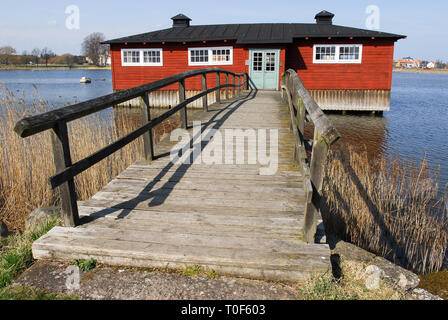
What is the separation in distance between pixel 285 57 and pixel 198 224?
1750 cm

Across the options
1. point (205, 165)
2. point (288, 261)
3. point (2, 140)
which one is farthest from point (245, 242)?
point (2, 140)

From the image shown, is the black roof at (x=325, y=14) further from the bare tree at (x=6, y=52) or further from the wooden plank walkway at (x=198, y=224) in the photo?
the bare tree at (x=6, y=52)

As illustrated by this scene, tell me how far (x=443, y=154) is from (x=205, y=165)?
34.2ft

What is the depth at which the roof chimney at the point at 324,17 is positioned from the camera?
21116 mm

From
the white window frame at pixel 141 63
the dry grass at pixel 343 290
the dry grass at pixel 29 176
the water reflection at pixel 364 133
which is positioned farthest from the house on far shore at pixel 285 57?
the dry grass at pixel 343 290

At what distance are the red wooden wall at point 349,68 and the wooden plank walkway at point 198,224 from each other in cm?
1593

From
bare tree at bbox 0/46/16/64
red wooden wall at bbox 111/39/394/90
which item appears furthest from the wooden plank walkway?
bare tree at bbox 0/46/16/64

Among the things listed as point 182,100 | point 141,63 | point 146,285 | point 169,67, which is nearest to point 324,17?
point 169,67

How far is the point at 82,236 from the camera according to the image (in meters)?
2.82

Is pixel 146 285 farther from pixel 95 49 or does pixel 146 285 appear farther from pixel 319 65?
pixel 95 49

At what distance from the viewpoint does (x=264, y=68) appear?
61.6 ft

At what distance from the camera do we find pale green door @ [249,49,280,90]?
60.7 feet
